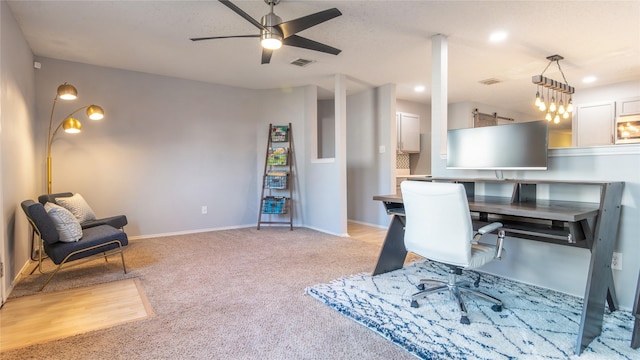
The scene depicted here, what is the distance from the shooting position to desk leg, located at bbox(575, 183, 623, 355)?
5.85ft

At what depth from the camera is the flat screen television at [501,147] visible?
247 centimetres

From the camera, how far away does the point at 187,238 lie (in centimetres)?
468

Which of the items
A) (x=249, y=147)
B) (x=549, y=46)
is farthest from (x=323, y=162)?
(x=549, y=46)

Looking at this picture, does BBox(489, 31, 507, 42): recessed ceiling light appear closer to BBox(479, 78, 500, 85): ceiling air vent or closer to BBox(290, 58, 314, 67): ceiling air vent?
BBox(479, 78, 500, 85): ceiling air vent

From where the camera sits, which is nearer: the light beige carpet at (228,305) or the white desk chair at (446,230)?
the light beige carpet at (228,305)

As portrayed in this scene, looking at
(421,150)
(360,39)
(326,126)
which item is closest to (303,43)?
(360,39)

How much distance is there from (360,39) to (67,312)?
139 inches

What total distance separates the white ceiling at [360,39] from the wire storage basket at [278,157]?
1.11m

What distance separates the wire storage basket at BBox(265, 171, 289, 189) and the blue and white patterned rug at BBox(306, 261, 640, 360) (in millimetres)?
2796

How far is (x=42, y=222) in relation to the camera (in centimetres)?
265

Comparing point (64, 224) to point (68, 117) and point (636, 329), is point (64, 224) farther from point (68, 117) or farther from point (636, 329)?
point (636, 329)

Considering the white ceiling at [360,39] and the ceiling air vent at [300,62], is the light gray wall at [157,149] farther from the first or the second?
the ceiling air vent at [300,62]

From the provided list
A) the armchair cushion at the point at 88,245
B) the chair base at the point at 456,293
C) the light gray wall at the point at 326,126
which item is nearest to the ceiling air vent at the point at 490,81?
the light gray wall at the point at 326,126

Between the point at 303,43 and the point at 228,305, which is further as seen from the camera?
the point at 303,43
